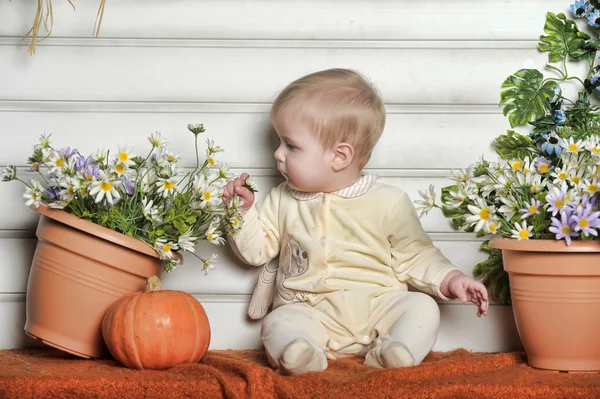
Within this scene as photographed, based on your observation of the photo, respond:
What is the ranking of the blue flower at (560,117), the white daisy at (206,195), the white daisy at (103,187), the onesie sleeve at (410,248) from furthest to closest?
1. the blue flower at (560,117)
2. the onesie sleeve at (410,248)
3. the white daisy at (206,195)
4. the white daisy at (103,187)

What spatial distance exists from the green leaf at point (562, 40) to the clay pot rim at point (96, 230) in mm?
1282

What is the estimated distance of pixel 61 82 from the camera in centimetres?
221

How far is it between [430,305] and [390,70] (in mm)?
718

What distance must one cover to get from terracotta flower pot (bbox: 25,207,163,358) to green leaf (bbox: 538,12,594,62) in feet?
4.21

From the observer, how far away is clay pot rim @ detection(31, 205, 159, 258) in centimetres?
184

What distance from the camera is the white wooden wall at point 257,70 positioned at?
2.21 metres

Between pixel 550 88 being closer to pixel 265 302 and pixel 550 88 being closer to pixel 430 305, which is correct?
pixel 430 305

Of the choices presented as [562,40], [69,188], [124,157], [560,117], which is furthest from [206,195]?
[562,40]

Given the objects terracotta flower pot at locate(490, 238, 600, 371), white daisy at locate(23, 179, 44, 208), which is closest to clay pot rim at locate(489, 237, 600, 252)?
terracotta flower pot at locate(490, 238, 600, 371)

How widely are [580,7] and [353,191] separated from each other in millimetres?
852

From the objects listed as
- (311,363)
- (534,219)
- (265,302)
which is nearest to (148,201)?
(265,302)

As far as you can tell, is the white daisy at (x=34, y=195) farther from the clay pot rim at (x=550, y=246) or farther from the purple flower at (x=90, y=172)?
the clay pot rim at (x=550, y=246)

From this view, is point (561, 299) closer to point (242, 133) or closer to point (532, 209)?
point (532, 209)

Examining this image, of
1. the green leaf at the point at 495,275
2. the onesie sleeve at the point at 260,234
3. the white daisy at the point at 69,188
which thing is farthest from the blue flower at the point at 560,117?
the white daisy at the point at 69,188
